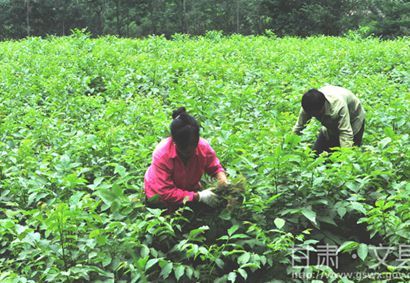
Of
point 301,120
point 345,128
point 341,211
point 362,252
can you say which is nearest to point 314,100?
point 345,128

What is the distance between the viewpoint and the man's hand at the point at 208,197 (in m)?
3.43

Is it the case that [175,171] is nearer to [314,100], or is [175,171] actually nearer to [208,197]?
[208,197]

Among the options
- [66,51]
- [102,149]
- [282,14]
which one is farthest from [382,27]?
[102,149]

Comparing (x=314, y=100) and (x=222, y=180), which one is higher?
(x=314, y=100)

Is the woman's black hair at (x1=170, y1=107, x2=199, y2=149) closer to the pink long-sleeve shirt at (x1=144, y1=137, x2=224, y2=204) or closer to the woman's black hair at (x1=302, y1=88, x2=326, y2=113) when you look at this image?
the pink long-sleeve shirt at (x1=144, y1=137, x2=224, y2=204)

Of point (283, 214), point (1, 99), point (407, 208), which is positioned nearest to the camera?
point (407, 208)

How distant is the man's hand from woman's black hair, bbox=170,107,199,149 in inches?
16.2

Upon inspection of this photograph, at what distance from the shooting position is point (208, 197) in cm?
343

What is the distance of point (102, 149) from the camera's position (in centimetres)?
475

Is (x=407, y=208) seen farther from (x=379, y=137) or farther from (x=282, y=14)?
(x=282, y=14)

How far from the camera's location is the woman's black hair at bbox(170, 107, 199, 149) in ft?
10.5

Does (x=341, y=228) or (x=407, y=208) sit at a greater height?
(x=407, y=208)

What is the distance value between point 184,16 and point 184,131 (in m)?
32.4

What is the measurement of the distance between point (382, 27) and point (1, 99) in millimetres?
24209
